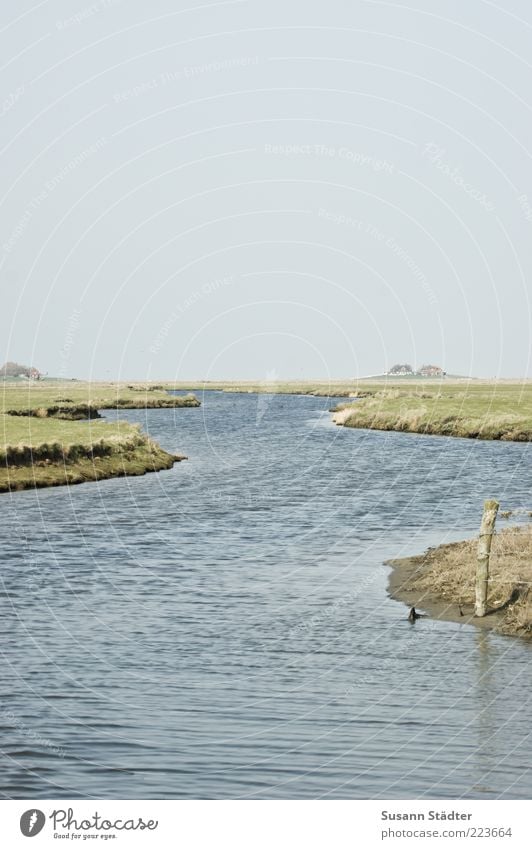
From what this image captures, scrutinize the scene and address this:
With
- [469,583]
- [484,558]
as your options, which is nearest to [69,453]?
[469,583]

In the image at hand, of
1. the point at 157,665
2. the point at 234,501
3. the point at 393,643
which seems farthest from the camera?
the point at 234,501

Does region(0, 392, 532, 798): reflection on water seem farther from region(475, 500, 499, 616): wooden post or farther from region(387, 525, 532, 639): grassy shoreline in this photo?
Answer: region(475, 500, 499, 616): wooden post

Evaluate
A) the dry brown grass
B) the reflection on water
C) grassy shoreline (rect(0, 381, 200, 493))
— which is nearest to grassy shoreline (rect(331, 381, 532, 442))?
grassy shoreline (rect(0, 381, 200, 493))

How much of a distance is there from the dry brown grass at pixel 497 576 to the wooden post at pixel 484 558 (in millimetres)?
551

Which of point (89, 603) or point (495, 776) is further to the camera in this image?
point (89, 603)

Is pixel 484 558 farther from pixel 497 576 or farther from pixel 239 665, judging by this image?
pixel 239 665

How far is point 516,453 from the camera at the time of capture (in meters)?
90.4

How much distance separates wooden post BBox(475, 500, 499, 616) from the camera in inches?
1190

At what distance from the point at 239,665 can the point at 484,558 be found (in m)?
7.51

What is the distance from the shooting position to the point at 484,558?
3014 cm

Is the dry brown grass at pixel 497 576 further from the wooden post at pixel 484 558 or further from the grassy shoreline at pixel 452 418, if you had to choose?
the grassy shoreline at pixel 452 418
